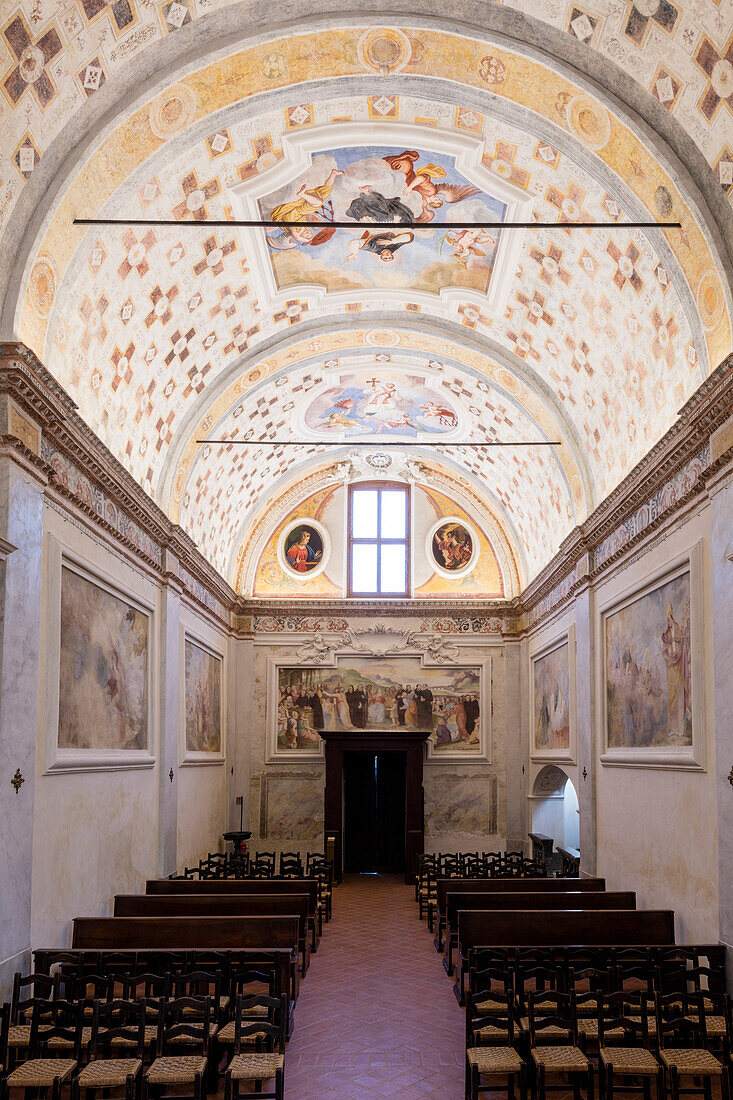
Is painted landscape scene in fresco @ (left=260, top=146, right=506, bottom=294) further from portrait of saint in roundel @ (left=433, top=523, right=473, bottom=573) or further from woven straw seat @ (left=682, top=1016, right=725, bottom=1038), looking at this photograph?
portrait of saint in roundel @ (left=433, top=523, right=473, bottom=573)

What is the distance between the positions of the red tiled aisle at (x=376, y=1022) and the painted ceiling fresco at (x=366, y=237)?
8140 mm

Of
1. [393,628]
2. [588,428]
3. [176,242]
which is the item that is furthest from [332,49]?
[393,628]

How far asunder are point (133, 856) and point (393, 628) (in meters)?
12.6

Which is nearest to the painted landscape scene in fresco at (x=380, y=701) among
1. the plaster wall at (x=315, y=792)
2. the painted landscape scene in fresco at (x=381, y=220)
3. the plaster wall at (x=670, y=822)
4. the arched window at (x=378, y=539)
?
the plaster wall at (x=315, y=792)

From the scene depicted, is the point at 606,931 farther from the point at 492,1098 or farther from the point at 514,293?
the point at 514,293

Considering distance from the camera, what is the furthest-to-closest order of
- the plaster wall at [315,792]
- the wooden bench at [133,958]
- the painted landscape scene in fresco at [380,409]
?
the plaster wall at [315,792], the painted landscape scene in fresco at [380,409], the wooden bench at [133,958]

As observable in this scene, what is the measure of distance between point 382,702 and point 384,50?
17.7 m

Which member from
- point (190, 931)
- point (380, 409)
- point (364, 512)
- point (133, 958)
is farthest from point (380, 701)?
point (133, 958)

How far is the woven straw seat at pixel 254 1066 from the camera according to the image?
26.0ft

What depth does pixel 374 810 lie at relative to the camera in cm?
2698

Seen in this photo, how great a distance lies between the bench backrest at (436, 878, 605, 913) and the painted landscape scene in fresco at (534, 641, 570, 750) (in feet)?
14.2

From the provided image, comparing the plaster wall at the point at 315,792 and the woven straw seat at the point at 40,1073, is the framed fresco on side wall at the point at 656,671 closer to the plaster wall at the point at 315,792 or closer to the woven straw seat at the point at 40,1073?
the woven straw seat at the point at 40,1073

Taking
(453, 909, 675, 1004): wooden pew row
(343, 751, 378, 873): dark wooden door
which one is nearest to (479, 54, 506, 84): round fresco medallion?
(453, 909, 675, 1004): wooden pew row

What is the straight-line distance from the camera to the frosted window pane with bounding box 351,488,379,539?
27859 millimetres
